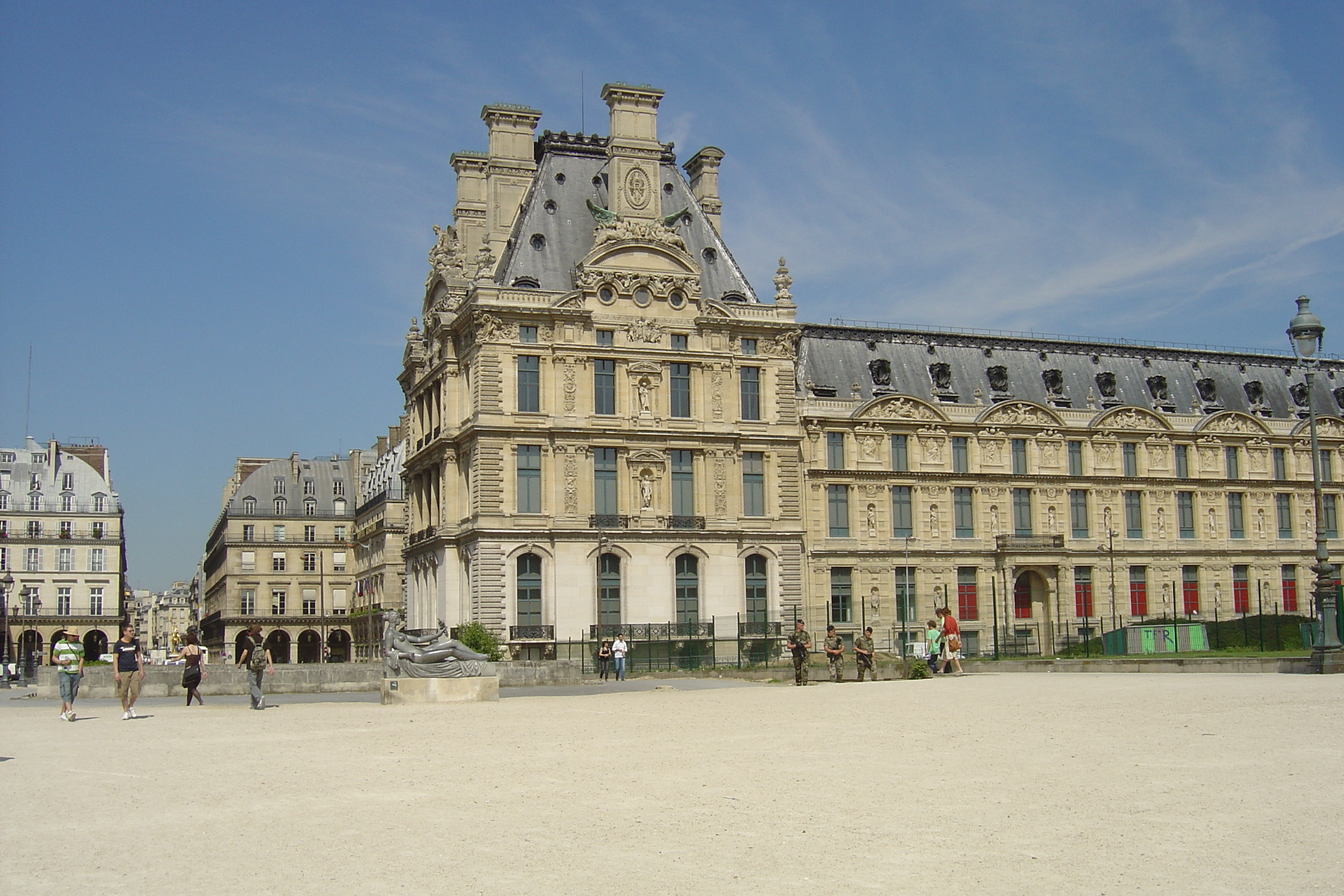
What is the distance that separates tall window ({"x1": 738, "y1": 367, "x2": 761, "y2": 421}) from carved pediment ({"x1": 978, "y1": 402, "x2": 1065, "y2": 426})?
12485 mm

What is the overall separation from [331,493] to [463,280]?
46499 millimetres

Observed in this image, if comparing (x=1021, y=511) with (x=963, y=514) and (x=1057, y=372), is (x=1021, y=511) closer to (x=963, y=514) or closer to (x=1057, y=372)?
(x=963, y=514)

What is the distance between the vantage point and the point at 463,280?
195 ft

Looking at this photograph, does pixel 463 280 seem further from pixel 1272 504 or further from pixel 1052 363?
pixel 1272 504

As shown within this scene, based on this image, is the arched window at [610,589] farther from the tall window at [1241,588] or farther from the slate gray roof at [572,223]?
the tall window at [1241,588]

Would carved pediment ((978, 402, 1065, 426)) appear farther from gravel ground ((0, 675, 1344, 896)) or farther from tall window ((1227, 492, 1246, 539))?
gravel ground ((0, 675, 1344, 896))

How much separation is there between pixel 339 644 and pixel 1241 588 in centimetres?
5905

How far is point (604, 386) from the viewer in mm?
54812

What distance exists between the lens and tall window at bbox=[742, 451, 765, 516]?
5625 centimetres

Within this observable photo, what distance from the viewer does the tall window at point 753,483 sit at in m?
56.2

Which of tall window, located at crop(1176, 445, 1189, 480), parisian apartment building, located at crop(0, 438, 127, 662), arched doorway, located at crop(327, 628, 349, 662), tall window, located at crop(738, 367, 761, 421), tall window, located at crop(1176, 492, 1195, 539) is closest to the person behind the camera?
tall window, located at crop(738, 367, 761, 421)

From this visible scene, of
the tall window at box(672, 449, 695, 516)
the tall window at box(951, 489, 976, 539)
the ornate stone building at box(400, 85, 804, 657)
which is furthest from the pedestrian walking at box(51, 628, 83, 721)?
the tall window at box(951, 489, 976, 539)

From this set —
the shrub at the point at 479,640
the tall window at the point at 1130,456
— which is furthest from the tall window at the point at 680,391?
the tall window at the point at 1130,456

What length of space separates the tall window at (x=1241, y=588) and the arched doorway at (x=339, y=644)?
57829 mm
